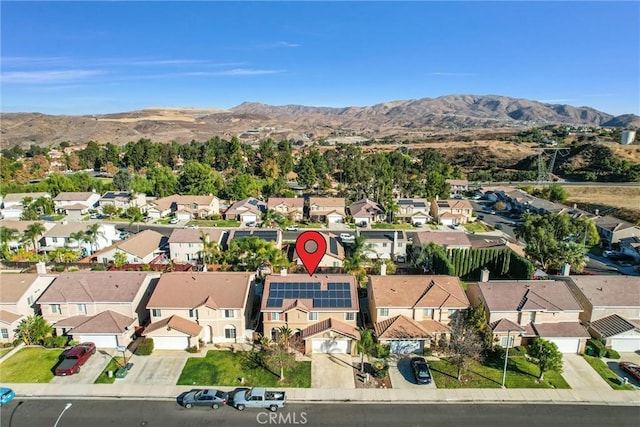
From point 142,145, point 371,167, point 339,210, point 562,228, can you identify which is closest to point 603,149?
point 371,167

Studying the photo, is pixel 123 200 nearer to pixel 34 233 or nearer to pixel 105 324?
pixel 34 233

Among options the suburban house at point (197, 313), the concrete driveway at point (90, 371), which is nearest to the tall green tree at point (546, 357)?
the suburban house at point (197, 313)

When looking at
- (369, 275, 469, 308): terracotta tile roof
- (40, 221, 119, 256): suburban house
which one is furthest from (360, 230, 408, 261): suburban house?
(40, 221, 119, 256): suburban house

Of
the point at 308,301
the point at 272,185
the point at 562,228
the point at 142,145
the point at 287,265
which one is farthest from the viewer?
the point at 142,145

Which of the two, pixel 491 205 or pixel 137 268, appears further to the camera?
pixel 491 205

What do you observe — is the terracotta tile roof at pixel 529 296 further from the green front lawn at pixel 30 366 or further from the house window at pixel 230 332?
the green front lawn at pixel 30 366

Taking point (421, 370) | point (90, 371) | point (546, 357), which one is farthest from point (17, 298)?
point (546, 357)

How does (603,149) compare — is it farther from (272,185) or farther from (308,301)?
(308,301)
